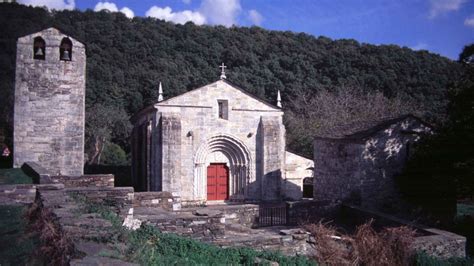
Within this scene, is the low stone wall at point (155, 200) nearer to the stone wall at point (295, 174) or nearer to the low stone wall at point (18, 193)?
the low stone wall at point (18, 193)

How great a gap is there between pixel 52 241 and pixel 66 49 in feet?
54.0

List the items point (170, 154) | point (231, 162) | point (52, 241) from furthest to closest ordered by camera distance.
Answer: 1. point (231, 162)
2. point (170, 154)
3. point (52, 241)

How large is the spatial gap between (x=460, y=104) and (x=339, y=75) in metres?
39.6

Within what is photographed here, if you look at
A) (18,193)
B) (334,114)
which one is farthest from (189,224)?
(334,114)

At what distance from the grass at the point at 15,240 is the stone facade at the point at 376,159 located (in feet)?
43.7

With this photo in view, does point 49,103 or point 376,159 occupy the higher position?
point 49,103

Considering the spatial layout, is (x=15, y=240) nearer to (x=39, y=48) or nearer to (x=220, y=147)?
(x=39, y=48)

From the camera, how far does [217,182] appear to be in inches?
936

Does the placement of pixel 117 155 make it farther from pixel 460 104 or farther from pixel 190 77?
pixel 460 104

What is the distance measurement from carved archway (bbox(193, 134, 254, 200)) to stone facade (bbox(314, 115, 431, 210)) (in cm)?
663

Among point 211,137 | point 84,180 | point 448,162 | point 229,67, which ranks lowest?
point 84,180

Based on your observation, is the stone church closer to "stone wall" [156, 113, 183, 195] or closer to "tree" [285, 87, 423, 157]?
"stone wall" [156, 113, 183, 195]

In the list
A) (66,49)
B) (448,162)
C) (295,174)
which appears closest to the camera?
(448,162)

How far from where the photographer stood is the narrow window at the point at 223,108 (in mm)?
22984
